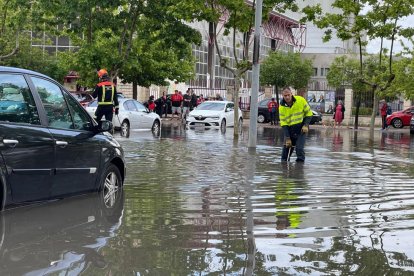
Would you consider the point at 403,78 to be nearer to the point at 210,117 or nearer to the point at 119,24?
the point at 210,117

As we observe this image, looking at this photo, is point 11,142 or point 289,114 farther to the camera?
point 289,114

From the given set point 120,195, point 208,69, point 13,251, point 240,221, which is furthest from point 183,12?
Answer: point 208,69

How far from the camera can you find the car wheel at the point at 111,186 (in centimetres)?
925

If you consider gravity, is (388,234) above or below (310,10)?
below

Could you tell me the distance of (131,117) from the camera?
86.5 ft

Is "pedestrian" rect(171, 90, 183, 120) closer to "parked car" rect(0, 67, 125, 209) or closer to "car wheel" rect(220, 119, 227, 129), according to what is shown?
"car wheel" rect(220, 119, 227, 129)

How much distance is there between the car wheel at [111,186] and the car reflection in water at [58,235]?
9 centimetres

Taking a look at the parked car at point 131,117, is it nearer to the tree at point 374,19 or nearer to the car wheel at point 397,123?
the tree at point 374,19

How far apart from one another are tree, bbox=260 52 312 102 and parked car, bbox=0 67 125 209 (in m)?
48.2

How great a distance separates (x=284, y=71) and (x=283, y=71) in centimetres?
10

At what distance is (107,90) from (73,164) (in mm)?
10200

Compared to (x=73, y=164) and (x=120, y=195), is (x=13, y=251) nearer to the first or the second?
(x=73, y=164)

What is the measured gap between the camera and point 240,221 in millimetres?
7910

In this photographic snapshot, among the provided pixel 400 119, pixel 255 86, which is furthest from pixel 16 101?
pixel 400 119
